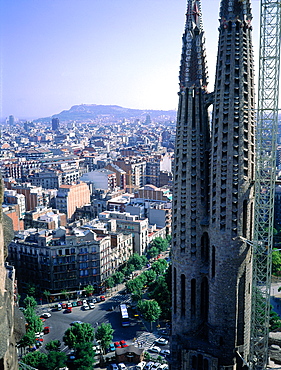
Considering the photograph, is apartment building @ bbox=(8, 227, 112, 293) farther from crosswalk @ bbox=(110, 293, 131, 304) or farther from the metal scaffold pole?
the metal scaffold pole

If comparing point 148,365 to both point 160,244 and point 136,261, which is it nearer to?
point 136,261

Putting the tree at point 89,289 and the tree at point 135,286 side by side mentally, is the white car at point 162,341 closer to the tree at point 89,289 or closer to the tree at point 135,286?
the tree at point 135,286

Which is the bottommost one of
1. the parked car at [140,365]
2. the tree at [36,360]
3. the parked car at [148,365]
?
the parked car at [140,365]

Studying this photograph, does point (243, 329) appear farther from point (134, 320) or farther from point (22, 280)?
point (22, 280)

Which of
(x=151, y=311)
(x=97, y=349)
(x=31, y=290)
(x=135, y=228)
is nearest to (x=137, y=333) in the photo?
(x=151, y=311)

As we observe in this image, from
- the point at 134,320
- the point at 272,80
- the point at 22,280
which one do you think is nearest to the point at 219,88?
the point at 272,80

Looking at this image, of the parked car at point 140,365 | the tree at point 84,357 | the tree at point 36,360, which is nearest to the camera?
the tree at point 36,360

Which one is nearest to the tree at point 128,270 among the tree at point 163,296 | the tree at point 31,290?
the tree at point 163,296
